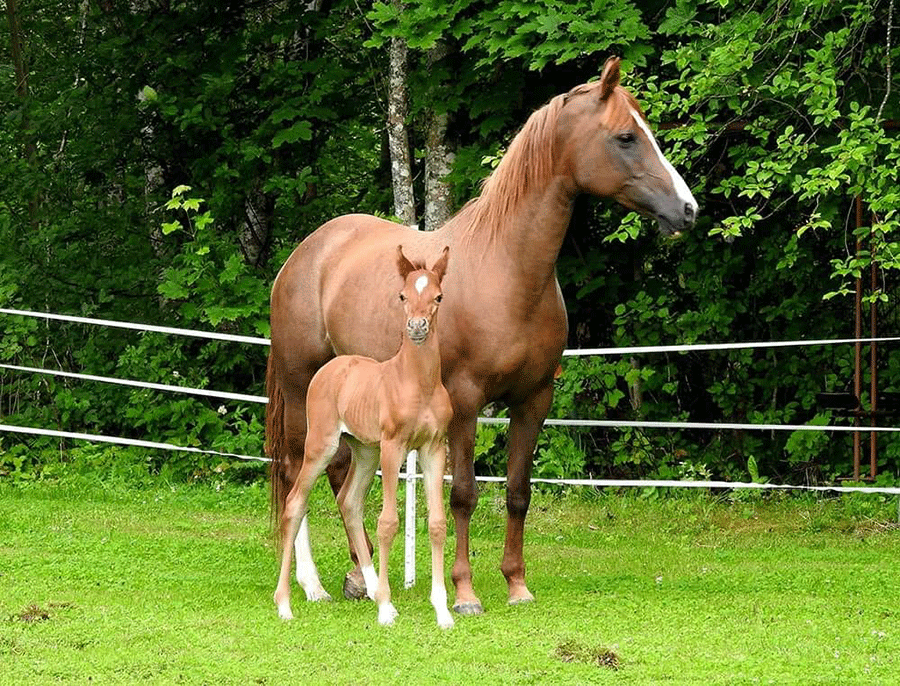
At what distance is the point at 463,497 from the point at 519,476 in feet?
1.23

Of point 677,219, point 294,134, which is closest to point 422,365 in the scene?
point 677,219

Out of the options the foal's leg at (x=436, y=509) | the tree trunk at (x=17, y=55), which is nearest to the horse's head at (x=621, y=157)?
the foal's leg at (x=436, y=509)

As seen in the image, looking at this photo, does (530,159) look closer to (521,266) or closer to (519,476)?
(521,266)

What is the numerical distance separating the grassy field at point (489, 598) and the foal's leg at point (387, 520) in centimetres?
11

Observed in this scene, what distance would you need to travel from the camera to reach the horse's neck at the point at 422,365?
5.88 m

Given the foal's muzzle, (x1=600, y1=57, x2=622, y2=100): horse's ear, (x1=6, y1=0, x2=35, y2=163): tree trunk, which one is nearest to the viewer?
the foal's muzzle

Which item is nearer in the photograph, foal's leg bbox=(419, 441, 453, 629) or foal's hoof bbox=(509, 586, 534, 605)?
foal's leg bbox=(419, 441, 453, 629)

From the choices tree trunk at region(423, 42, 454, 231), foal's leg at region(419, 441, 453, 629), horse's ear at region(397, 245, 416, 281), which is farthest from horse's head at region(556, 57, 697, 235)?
tree trunk at region(423, 42, 454, 231)

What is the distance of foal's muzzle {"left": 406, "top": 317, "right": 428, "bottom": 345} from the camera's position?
5.65 m

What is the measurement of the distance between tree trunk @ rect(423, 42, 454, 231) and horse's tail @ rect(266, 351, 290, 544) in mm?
3088

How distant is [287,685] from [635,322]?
6.33 m

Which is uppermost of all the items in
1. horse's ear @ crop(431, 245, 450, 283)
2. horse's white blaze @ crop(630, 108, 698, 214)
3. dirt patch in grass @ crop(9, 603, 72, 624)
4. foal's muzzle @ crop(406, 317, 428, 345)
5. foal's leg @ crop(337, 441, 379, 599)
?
horse's white blaze @ crop(630, 108, 698, 214)

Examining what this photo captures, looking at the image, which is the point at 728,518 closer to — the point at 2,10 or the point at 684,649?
the point at 684,649

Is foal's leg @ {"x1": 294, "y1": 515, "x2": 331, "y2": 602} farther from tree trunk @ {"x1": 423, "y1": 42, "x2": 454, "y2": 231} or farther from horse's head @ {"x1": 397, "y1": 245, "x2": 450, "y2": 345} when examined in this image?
tree trunk @ {"x1": 423, "y1": 42, "x2": 454, "y2": 231}
